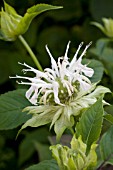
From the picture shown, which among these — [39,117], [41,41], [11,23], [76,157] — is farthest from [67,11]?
[76,157]

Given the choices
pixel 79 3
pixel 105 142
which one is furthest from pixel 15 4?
pixel 105 142

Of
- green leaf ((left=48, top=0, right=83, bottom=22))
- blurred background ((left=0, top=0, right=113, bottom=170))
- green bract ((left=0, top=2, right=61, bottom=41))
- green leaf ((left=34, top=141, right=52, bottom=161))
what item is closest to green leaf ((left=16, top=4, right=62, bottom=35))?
green bract ((left=0, top=2, right=61, bottom=41))

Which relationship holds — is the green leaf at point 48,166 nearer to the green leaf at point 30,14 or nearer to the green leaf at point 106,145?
the green leaf at point 106,145

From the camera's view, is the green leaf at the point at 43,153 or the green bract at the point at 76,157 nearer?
the green bract at the point at 76,157

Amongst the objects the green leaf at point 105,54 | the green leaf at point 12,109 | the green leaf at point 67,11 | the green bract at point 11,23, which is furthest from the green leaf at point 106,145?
the green leaf at point 67,11

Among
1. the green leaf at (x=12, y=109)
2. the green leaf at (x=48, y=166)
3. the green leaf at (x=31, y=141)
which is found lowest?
the green leaf at (x=31, y=141)

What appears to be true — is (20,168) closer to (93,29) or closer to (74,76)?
(93,29)
